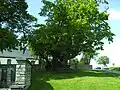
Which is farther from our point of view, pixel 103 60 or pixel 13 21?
pixel 103 60

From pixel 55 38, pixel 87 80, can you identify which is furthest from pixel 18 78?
pixel 55 38

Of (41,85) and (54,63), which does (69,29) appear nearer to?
(54,63)

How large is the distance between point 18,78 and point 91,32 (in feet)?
68.5

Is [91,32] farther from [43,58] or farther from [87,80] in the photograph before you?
[87,80]

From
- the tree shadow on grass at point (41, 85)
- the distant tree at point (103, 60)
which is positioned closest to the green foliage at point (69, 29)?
the tree shadow on grass at point (41, 85)

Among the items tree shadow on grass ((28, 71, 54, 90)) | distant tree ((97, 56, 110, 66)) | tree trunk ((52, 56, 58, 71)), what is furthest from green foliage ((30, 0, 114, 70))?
distant tree ((97, 56, 110, 66))

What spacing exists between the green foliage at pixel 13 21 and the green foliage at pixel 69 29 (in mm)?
1686

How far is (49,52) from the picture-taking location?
34781 mm

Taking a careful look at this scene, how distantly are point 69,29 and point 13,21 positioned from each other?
5921 mm

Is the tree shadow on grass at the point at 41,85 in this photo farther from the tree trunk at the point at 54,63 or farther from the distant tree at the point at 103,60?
the distant tree at the point at 103,60

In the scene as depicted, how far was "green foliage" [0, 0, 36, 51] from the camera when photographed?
2900 centimetres

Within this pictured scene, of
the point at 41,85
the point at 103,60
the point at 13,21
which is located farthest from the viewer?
the point at 103,60

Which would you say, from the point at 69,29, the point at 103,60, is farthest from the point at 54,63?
the point at 103,60

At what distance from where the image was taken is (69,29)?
3303 cm
